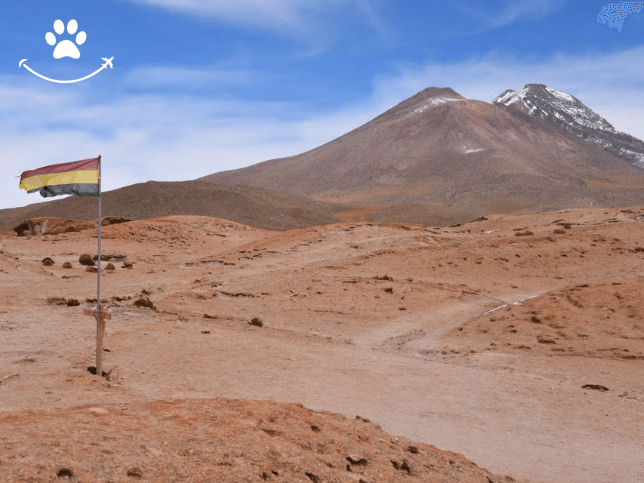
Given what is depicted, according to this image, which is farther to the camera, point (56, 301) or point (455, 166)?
point (455, 166)

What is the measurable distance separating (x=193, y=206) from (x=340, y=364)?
189 ft

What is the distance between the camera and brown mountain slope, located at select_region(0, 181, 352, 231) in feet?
213

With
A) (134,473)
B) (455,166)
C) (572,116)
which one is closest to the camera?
(134,473)

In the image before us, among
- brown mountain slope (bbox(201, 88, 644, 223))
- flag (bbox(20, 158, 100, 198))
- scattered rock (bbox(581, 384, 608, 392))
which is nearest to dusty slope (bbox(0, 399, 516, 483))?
flag (bbox(20, 158, 100, 198))

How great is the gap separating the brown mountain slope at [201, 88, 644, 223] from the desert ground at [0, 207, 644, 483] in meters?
57.3

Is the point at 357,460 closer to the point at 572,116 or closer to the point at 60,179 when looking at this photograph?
the point at 60,179

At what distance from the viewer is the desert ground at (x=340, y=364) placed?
6.36m

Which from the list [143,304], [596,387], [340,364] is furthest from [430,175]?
[340,364]

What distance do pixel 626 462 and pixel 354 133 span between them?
157 metres

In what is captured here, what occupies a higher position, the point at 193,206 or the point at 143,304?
the point at 193,206

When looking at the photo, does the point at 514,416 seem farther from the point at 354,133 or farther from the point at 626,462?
the point at 354,133

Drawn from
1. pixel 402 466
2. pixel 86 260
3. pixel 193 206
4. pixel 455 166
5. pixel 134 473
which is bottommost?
pixel 402 466

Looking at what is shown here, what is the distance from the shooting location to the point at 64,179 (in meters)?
9.90

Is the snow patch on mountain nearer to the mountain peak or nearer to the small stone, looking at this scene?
the mountain peak
